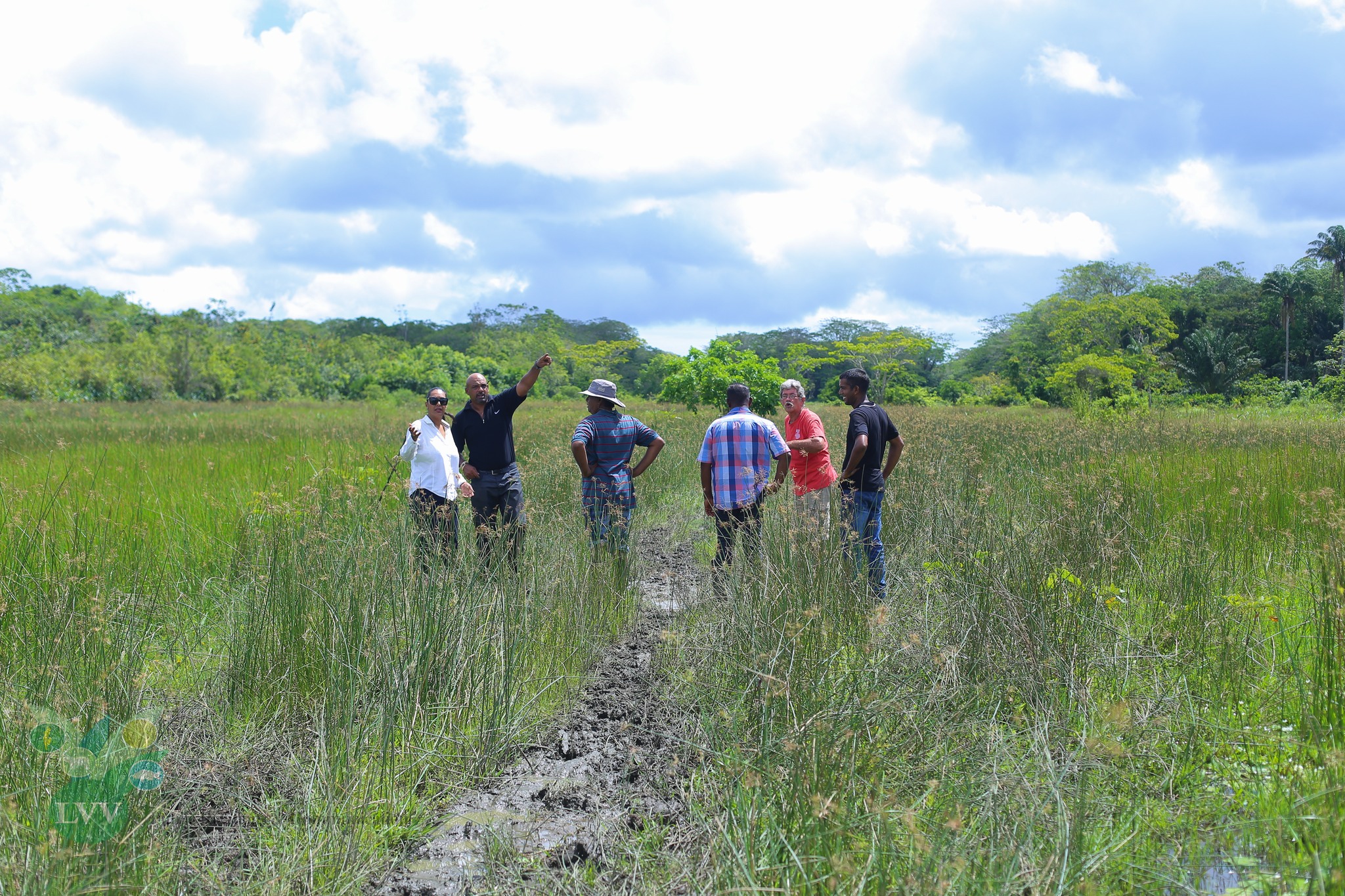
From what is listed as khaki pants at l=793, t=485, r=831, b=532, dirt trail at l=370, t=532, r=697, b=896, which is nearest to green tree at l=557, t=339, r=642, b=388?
khaki pants at l=793, t=485, r=831, b=532

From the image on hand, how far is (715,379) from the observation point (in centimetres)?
2186

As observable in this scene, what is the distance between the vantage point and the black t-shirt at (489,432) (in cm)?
541

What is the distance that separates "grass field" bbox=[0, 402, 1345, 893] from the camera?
2152mm

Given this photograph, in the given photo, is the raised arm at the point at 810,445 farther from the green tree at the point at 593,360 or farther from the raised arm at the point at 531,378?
the green tree at the point at 593,360

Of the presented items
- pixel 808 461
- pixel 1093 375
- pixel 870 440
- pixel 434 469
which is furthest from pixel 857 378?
pixel 1093 375

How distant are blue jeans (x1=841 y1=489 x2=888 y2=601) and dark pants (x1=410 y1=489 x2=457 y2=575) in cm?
238

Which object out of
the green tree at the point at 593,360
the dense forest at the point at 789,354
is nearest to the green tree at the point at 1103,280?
the dense forest at the point at 789,354

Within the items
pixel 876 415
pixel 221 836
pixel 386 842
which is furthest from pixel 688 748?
pixel 876 415

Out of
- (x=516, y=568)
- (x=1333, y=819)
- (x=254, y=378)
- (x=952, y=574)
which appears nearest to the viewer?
(x=1333, y=819)

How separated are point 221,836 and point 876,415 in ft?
13.7

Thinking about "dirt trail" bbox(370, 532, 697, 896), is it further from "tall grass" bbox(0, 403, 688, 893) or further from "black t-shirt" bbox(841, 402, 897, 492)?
"black t-shirt" bbox(841, 402, 897, 492)

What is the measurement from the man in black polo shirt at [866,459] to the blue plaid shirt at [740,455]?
49cm

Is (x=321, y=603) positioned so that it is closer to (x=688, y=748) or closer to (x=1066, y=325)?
(x=688, y=748)

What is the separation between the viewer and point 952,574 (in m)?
4.22
